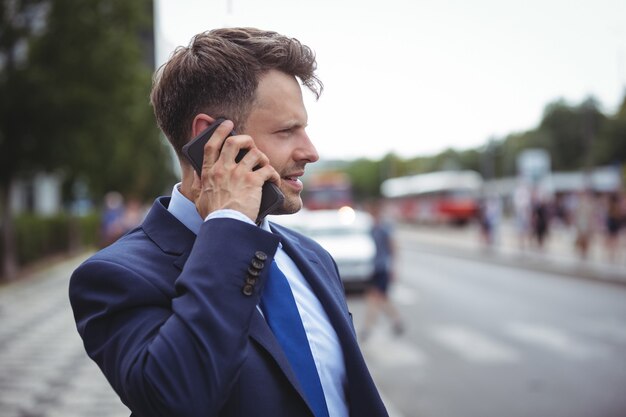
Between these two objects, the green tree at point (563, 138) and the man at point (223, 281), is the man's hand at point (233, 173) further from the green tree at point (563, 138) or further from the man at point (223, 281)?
the green tree at point (563, 138)

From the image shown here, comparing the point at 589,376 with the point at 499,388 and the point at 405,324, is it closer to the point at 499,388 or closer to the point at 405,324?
the point at 499,388

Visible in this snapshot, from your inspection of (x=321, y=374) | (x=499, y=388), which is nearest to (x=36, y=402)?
(x=499, y=388)

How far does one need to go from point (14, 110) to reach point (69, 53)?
6.05ft

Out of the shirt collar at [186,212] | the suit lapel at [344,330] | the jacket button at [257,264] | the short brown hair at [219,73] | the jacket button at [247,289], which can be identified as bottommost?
the suit lapel at [344,330]

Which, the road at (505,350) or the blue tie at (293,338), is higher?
the blue tie at (293,338)

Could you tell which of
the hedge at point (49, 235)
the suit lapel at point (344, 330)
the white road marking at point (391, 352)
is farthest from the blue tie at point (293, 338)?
the hedge at point (49, 235)

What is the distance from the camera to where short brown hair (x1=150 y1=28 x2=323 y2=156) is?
167cm

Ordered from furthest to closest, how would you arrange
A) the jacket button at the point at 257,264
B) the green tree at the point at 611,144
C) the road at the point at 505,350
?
the green tree at the point at 611,144 → the road at the point at 505,350 → the jacket button at the point at 257,264

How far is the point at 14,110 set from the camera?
638 inches

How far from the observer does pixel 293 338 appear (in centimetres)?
166

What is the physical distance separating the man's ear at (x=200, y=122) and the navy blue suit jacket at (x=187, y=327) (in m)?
0.24

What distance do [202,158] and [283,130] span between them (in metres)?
0.23

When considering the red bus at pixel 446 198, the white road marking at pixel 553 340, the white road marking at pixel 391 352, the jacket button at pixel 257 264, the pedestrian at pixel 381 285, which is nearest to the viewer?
the jacket button at pixel 257 264

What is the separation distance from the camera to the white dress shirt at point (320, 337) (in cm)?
172
